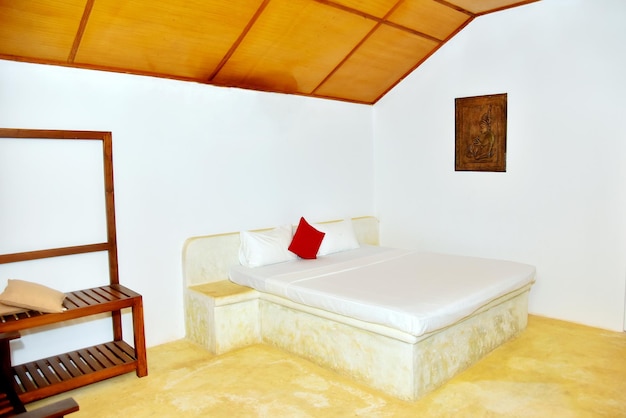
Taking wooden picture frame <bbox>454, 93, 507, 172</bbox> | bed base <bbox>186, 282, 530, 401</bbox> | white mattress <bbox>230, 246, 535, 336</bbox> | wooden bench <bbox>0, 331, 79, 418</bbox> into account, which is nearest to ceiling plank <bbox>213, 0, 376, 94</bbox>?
wooden picture frame <bbox>454, 93, 507, 172</bbox>

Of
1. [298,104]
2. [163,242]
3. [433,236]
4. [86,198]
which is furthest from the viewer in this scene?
[433,236]

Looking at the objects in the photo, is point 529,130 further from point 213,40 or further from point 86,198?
point 86,198

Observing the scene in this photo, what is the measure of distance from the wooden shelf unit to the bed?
57 cm

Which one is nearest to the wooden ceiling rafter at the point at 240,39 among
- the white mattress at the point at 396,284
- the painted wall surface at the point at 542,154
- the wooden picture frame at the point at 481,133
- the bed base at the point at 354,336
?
the white mattress at the point at 396,284

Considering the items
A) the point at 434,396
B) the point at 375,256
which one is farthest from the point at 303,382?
the point at 375,256

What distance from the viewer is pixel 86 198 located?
3.24 m

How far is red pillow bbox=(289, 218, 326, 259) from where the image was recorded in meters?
4.05

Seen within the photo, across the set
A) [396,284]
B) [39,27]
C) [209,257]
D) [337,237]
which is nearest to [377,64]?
[337,237]

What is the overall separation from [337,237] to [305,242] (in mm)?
467

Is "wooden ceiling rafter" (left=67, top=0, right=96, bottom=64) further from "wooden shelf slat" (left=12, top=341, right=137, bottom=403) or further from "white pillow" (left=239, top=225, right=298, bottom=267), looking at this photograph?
"wooden shelf slat" (left=12, top=341, right=137, bottom=403)

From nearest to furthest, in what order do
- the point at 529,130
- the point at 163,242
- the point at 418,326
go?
the point at 418,326, the point at 163,242, the point at 529,130

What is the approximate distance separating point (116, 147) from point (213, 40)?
3.32 feet

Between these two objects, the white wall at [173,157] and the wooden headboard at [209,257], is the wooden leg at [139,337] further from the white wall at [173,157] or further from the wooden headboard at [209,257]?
the wooden headboard at [209,257]

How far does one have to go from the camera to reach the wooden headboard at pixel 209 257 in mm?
3707
